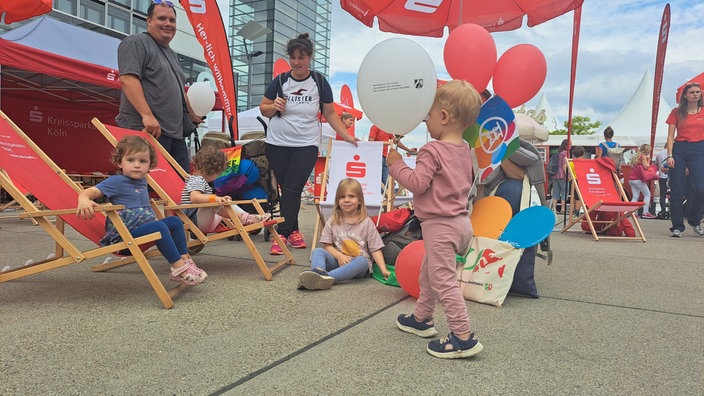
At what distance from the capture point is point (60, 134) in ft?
35.3

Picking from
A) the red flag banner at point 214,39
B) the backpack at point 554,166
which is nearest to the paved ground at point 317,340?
the red flag banner at point 214,39

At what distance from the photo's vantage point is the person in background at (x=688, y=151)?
5.89 meters

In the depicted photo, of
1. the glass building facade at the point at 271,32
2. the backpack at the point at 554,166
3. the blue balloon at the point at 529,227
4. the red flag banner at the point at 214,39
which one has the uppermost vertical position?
the glass building facade at the point at 271,32

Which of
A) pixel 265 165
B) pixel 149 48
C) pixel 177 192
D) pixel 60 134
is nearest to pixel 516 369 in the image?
pixel 177 192

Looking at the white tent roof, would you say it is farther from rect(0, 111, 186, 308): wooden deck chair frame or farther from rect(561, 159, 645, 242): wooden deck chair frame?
rect(0, 111, 186, 308): wooden deck chair frame

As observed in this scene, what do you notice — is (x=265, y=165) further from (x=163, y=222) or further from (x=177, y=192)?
(x=163, y=222)

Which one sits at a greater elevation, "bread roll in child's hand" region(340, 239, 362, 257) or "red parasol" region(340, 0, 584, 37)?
"red parasol" region(340, 0, 584, 37)

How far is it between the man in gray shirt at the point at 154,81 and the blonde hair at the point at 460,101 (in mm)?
2244

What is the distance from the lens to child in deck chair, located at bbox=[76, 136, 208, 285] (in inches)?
101

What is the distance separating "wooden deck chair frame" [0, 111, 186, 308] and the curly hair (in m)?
0.82

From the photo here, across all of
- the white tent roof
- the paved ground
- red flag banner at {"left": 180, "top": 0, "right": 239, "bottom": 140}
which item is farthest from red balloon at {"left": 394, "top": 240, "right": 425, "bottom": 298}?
the white tent roof

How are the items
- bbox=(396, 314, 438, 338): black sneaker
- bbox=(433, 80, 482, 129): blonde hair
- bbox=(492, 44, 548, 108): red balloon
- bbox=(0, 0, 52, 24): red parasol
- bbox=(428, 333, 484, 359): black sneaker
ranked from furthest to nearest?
bbox=(0, 0, 52, 24): red parasol → bbox=(492, 44, 548, 108): red balloon → bbox=(396, 314, 438, 338): black sneaker → bbox=(433, 80, 482, 129): blonde hair → bbox=(428, 333, 484, 359): black sneaker

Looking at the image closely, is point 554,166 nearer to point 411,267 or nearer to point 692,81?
point 692,81

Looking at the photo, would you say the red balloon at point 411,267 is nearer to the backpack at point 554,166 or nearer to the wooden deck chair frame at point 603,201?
the wooden deck chair frame at point 603,201
